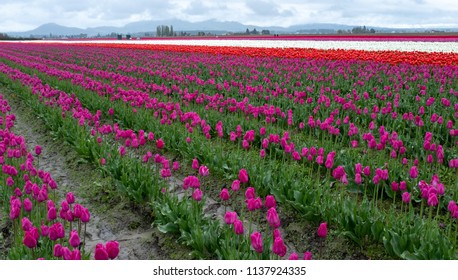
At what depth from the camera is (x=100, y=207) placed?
577cm

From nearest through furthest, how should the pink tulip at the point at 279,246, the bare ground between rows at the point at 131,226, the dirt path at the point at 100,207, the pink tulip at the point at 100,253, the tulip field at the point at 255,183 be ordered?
1. the pink tulip at the point at 100,253
2. the pink tulip at the point at 279,246
3. the tulip field at the point at 255,183
4. the bare ground between rows at the point at 131,226
5. the dirt path at the point at 100,207

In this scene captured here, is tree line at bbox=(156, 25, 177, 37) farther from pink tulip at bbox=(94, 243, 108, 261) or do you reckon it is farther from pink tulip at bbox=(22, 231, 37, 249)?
pink tulip at bbox=(94, 243, 108, 261)

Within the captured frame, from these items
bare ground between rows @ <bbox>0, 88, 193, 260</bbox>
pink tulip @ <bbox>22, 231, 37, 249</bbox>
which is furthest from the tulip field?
bare ground between rows @ <bbox>0, 88, 193, 260</bbox>

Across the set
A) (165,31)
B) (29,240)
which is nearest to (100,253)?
(29,240)

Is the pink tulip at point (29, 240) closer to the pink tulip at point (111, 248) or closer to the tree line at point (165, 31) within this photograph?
the pink tulip at point (111, 248)

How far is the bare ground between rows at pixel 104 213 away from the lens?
4.61 meters

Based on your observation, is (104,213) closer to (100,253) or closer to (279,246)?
(100,253)

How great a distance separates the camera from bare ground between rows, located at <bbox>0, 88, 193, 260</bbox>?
4.61 m

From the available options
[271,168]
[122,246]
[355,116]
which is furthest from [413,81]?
[122,246]

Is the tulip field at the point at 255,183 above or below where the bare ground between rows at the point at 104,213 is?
above

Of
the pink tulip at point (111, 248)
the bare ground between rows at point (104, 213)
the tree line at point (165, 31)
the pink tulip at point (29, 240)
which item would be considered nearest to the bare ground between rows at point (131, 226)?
the bare ground between rows at point (104, 213)

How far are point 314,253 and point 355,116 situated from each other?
17.8 ft

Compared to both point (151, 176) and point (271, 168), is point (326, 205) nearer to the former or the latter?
point (271, 168)

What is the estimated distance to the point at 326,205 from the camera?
485 centimetres
